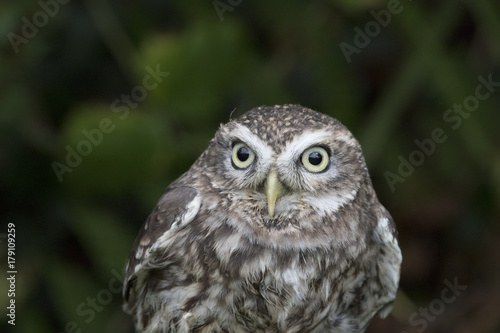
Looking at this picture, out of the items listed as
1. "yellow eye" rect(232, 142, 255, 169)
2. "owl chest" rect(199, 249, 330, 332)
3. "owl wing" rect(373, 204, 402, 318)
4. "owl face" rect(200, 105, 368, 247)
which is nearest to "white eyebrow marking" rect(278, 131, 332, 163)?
"owl face" rect(200, 105, 368, 247)

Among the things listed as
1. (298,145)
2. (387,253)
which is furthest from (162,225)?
(387,253)

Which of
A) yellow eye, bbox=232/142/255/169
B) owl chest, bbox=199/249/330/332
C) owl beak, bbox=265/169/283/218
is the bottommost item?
owl chest, bbox=199/249/330/332

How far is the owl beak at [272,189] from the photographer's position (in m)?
2.98

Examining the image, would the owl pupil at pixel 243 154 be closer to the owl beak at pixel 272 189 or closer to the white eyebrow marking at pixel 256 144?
the white eyebrow marking at pixel 256 144

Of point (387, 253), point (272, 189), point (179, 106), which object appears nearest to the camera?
point (272, 189)

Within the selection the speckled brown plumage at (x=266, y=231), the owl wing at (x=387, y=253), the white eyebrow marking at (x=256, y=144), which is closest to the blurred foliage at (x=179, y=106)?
the speckled brown plumage at (x=266, y=231)

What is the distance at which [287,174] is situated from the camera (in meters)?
3.03

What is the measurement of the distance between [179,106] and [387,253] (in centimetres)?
133

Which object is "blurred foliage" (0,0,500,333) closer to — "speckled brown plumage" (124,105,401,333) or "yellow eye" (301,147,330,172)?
"speckled brown plumage" (124,105,401,333)

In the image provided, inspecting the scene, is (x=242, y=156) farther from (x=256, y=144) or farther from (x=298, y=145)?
(x=298, y=145)

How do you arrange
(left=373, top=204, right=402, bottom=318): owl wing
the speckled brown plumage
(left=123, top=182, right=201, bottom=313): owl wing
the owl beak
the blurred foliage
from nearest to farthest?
the owl beak < the speckled brown plumage < (left=123, top=182, right=201, bottom=313): owl wing < (left=373, top=204, right=402, bottom=318): owl wing < the blurred foliage

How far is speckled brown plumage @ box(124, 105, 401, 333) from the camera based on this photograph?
3.09 meters

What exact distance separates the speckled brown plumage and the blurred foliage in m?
0.83

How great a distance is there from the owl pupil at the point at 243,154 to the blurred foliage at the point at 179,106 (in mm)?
919
